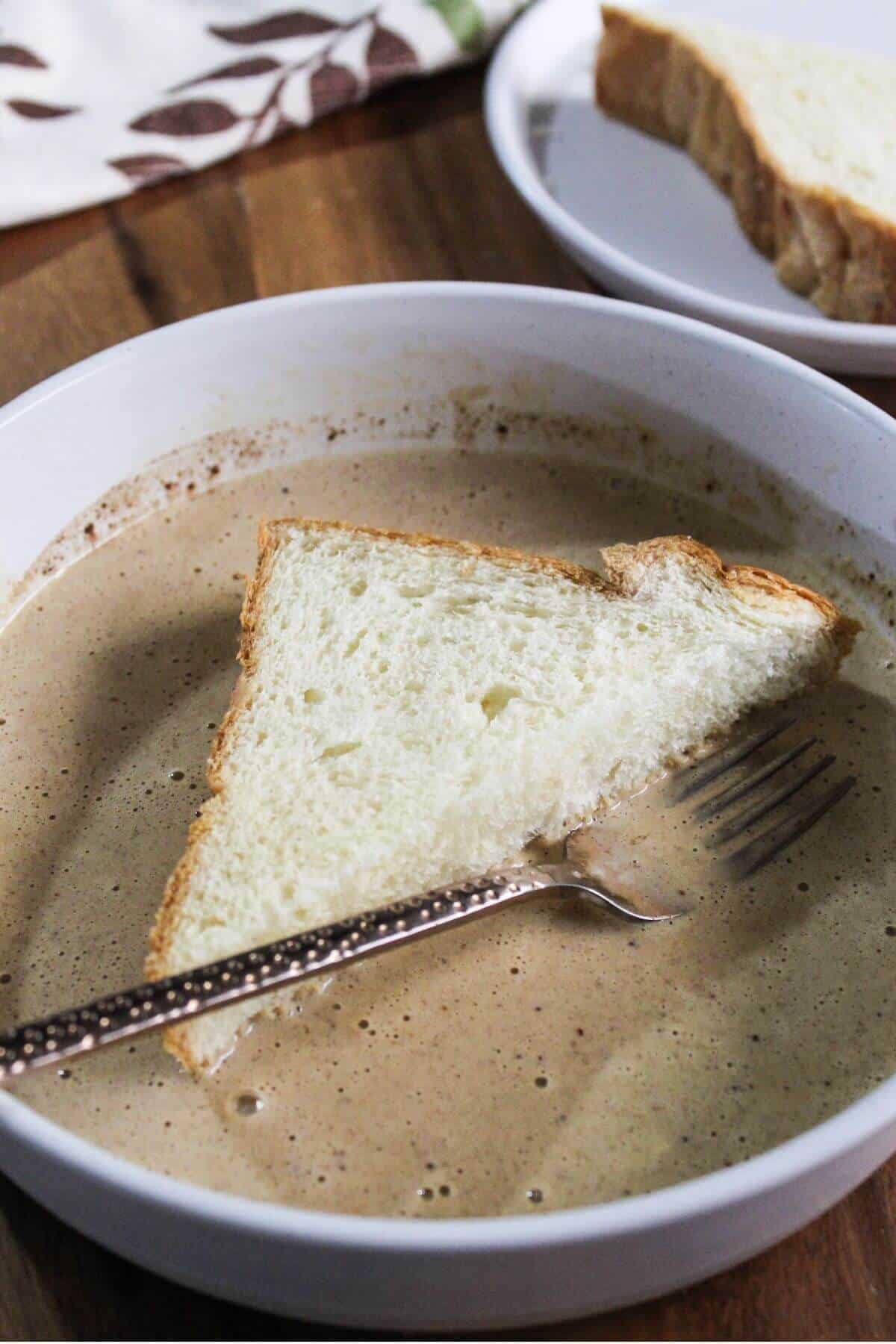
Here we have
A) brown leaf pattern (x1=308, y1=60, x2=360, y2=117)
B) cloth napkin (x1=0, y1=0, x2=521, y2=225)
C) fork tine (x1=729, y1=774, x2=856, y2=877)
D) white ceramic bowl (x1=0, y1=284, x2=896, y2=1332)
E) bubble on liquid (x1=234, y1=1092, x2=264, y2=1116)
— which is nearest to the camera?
white ceramic bowl (x1=0, y1=284, x2=896, y2=1332)

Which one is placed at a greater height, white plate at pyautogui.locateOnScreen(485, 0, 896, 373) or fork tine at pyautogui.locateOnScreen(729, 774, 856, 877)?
white plate at pyautogui.locateOnScreen(485, 0, 896, 373)

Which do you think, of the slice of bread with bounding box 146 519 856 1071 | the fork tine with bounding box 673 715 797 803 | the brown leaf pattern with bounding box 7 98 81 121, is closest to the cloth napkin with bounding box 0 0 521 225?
the brown leaf pattern with bounding box 7 98 81 121

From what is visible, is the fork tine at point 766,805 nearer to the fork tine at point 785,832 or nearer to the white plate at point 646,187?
the fork tine at point 785,832

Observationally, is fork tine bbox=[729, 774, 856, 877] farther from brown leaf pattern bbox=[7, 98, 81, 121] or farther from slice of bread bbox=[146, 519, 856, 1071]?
brown leaf pattern bbox=[7, 98, 81, 121]

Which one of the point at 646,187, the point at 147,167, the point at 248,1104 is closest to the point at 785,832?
the point at 248,1104

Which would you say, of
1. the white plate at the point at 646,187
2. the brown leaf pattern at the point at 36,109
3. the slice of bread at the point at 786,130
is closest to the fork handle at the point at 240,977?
the white plate at the point at 646,187

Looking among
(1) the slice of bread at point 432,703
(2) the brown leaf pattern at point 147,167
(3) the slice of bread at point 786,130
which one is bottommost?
(1) the slice of bread at point 432,703
